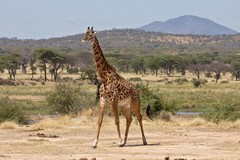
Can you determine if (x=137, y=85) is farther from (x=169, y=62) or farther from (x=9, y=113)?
(x=169, y=62)

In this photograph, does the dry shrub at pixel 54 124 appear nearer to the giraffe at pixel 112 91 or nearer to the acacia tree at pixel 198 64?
the giraffe at pixel 112 91

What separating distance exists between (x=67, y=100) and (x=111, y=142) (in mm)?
13925

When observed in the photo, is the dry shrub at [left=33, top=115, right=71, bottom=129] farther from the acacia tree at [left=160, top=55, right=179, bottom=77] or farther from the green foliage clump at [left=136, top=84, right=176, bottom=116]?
the acacia tree at [left=160, top=55, right=179, bottom=77]

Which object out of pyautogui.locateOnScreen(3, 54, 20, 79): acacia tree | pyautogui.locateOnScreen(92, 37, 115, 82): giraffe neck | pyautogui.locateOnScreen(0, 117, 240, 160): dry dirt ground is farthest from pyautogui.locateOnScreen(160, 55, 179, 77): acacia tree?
pyautogui.locateOnScreen(92, 37, 115, 82): giraffe neck

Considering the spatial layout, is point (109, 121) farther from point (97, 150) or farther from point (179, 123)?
point (97, 150)

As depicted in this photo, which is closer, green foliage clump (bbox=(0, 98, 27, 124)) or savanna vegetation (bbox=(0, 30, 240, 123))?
green foliage clump (bbox=(0, 98, 27, 124))

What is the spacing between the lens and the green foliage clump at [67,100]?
34.2m

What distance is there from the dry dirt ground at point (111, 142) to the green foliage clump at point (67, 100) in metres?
3.93

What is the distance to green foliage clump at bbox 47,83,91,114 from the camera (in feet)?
112

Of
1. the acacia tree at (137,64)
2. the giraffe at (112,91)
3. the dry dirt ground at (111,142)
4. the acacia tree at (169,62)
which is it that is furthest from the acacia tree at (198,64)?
the giraffe at (112,91)

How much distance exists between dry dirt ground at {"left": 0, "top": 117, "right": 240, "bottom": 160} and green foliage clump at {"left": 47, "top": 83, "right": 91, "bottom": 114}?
12.9 ft

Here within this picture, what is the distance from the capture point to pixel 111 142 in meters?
21.1

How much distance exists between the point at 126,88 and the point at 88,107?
45.0ft

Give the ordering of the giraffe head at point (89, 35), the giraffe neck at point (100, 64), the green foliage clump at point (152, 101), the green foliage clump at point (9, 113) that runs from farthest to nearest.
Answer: the green foliage clump at point (152, 101), the green foliage clump at point (9, 113), the giraffe head at point (89, 35), the giraffe neck at point (100, 64)
